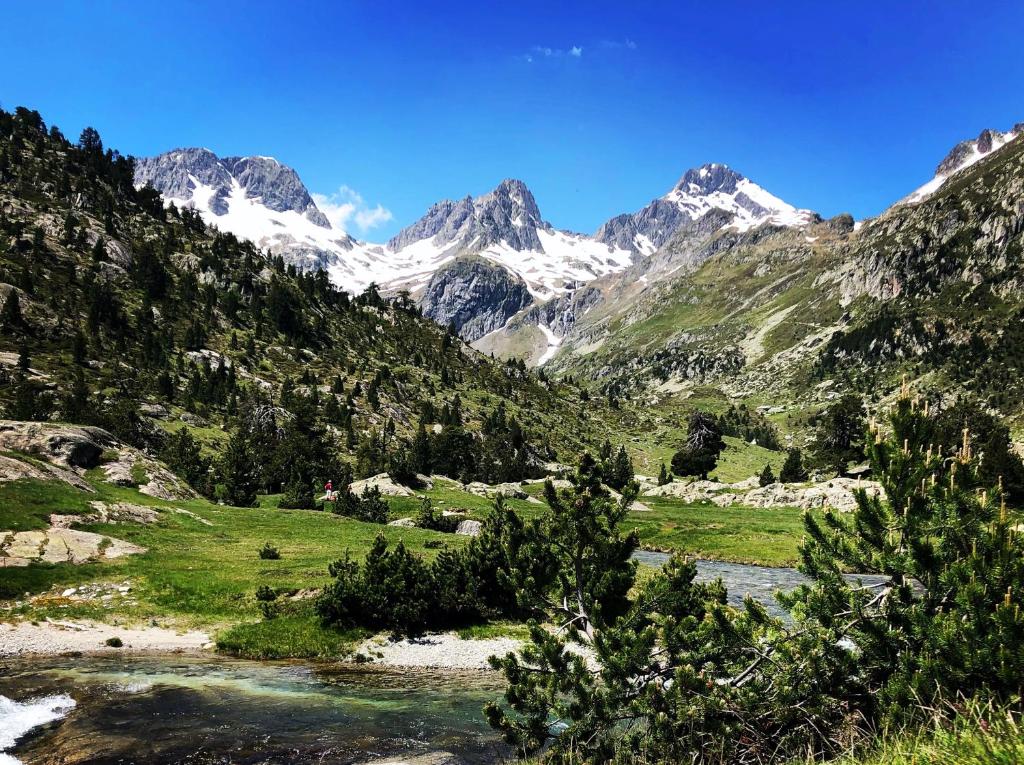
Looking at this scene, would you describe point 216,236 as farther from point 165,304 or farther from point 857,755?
point 857,755

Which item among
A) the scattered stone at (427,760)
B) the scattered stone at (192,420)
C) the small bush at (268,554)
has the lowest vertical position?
the scattered stone at (427,760)

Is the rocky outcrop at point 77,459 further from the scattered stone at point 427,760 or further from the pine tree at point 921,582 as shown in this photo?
the pine tree at point 921,582

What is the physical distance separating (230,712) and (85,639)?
10636mm

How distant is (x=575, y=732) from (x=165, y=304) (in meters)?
159

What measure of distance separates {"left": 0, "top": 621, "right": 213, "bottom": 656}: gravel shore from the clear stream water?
45.2 inches

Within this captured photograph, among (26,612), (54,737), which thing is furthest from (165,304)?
(54,737)

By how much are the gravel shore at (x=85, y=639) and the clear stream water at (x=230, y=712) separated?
1.15 m

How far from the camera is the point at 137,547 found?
3366 centimetres

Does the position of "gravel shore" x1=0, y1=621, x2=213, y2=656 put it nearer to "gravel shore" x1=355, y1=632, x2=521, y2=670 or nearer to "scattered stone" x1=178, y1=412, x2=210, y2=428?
"gravel shore" x1=355, y1=632, x2=521, y2=670

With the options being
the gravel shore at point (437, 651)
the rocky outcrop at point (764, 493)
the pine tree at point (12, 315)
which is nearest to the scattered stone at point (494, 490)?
the rocky outcrop at point (764, 493)

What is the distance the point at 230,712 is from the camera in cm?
1670

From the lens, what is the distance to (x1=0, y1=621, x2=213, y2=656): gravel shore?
→ 2134 centimetres

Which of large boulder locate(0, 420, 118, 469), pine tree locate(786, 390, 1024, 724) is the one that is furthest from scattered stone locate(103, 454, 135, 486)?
pine tree locate(786, 390, 1024, 724)

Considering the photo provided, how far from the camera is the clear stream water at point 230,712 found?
46.0ft
